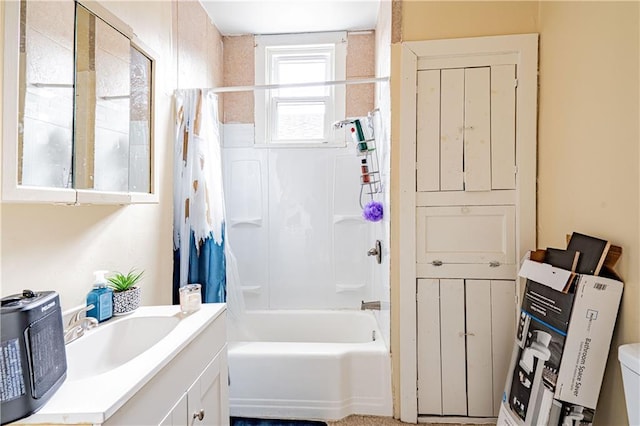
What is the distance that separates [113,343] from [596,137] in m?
1.90

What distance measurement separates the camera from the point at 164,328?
47.4 inches

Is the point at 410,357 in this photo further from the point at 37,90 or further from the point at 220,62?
the point at 220,62

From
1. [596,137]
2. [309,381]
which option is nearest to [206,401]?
[309,381]

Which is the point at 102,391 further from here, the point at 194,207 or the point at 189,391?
the point at 194,207

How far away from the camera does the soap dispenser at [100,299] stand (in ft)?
3.71

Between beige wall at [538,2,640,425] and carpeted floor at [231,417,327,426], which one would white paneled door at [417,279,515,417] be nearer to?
beige wall at [538,2,640,425]

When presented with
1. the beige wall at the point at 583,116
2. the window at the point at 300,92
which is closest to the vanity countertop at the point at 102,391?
the beige wall at the point at 583,116

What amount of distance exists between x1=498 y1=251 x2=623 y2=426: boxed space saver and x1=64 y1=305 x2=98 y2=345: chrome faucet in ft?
5.37

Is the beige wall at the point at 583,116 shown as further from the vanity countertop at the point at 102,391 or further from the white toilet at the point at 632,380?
the vanity countertop at the point at 102,391

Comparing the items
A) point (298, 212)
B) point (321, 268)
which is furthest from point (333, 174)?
point (321, 268)

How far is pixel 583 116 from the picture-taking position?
139 centimetres

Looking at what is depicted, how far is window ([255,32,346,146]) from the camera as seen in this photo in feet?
8.80

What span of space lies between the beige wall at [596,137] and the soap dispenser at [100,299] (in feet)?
5.89

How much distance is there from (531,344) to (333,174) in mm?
1660
